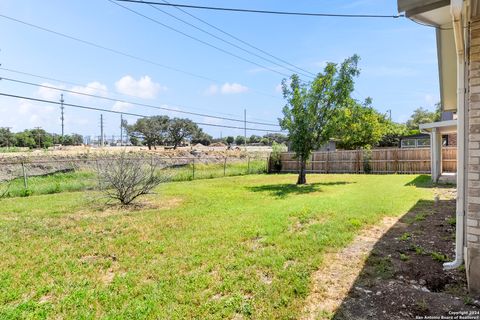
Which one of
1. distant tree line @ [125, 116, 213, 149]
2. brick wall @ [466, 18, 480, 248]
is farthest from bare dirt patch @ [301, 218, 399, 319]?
distant tree line @ [125, 116, 213, 149]

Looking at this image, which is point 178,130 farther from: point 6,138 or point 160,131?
point 6,138

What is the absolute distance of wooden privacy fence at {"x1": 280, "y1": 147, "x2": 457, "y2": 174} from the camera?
17.0 meters

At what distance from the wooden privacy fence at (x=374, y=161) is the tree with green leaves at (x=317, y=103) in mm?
2922

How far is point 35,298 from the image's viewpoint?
3.18 m

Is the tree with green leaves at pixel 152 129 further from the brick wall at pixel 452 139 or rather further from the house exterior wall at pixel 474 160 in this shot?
the house exterior wall at pixel 474 160

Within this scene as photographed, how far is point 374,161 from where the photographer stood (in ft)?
62.5

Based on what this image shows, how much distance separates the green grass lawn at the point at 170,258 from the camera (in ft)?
9.66

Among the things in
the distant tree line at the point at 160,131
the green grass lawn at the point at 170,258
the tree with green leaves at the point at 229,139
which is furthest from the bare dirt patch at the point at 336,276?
the tree with green leaves at the point at 229,139

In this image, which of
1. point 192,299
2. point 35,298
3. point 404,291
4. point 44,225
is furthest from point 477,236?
point 44,225

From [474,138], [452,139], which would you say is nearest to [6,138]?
[452,139]

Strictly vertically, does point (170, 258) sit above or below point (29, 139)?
below

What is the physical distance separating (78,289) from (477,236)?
4.18 metres

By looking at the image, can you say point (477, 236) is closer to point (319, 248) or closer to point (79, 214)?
point (319, 248)

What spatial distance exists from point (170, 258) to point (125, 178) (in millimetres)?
4703
